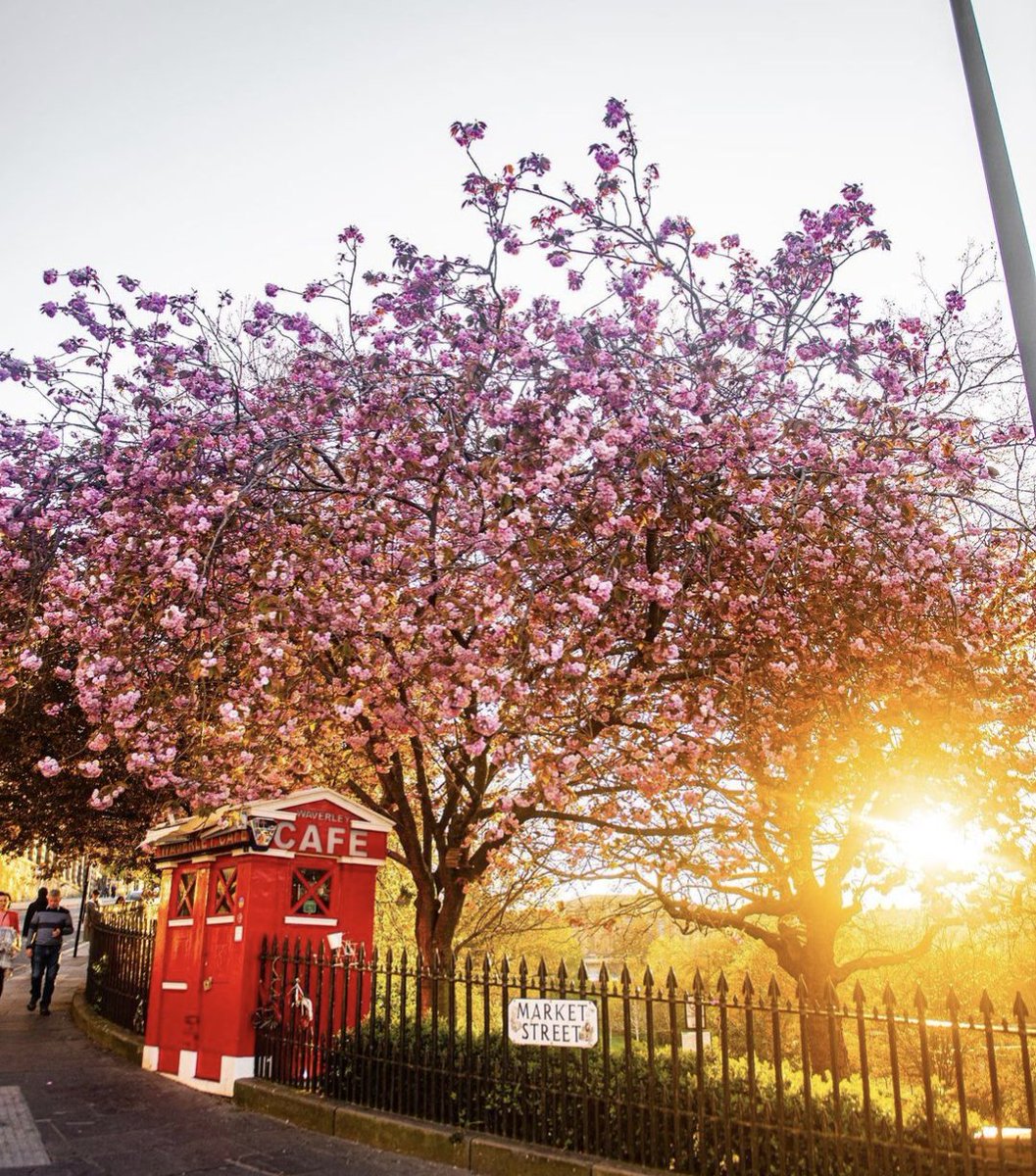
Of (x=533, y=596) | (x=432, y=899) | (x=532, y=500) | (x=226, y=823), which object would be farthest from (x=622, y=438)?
(x=432, y=899)

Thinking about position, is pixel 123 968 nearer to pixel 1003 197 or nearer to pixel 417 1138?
pixel 417 1138

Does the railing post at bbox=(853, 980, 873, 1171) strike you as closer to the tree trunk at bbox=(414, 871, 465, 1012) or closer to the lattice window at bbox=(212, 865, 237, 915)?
the lattice window at bbox=(212, 865, 237, 915)

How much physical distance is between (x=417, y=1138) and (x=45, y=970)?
12.6 metres

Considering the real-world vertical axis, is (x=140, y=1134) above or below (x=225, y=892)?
below

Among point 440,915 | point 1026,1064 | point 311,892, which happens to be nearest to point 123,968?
point 440,915

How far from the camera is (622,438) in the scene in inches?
356

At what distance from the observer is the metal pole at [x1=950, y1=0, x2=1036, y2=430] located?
18.0 ft

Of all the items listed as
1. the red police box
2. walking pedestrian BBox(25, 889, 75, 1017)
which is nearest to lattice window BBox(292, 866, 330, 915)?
the red police box

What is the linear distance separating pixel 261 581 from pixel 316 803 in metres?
2.41

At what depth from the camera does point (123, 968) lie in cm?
1453

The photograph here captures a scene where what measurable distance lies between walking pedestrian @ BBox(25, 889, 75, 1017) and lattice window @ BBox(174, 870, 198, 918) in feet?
22.6

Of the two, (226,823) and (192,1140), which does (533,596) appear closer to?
(226,823)

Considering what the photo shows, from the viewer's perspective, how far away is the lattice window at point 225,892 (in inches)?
391

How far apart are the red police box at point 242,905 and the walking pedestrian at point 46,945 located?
22.7ft
